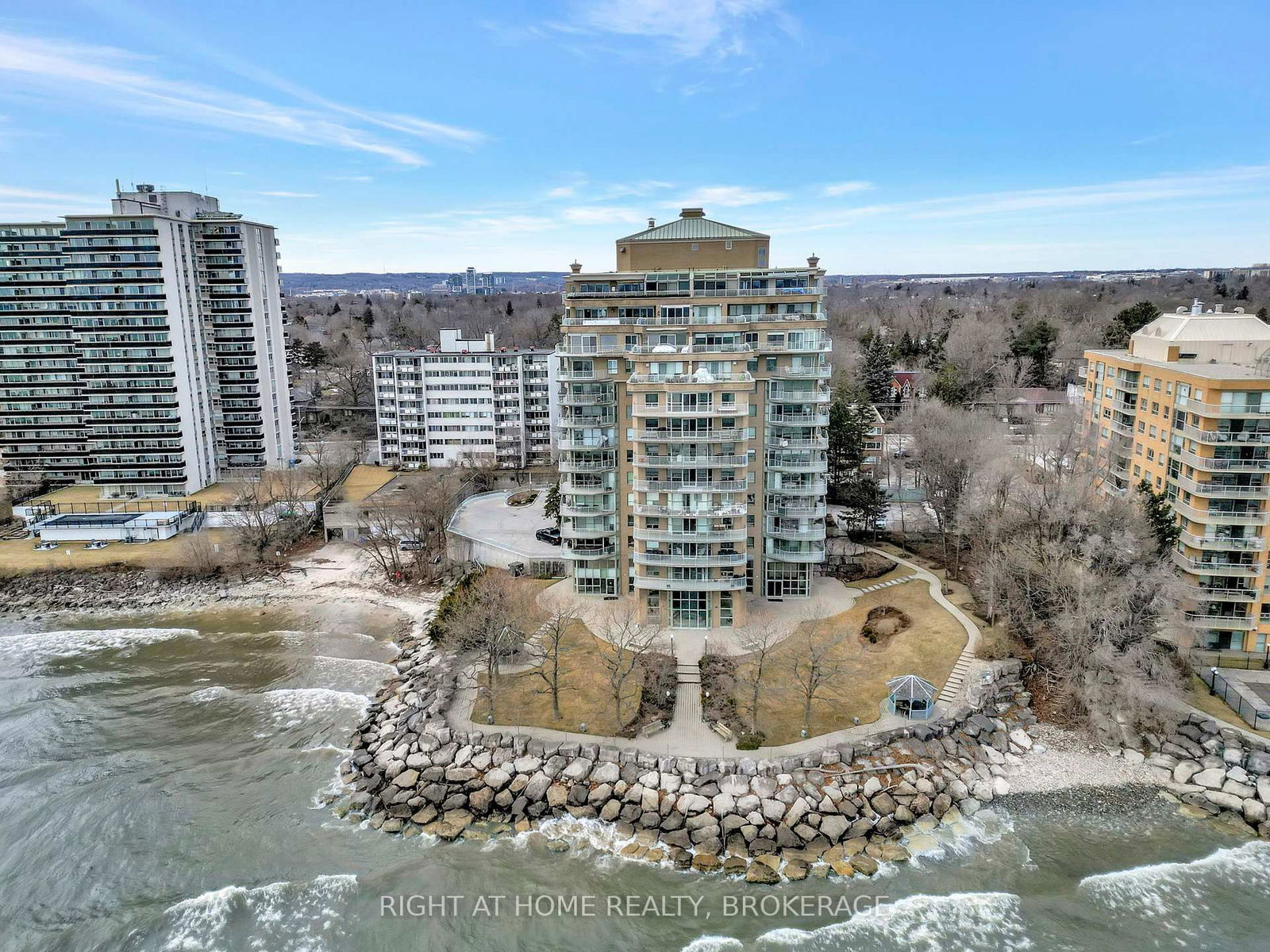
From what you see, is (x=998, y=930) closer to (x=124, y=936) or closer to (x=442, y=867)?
(x=442, y=867)

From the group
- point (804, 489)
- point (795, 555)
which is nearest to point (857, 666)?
point (795, 555)

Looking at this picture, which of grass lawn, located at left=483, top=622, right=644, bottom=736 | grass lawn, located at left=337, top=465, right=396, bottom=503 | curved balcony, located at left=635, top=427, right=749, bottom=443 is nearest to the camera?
grass lawn, located at left=483, top=622, right=644, bottom=736

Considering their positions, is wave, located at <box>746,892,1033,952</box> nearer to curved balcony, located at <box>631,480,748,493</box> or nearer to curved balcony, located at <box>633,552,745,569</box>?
curved balcony, located at <box>633,552,745,569</box>

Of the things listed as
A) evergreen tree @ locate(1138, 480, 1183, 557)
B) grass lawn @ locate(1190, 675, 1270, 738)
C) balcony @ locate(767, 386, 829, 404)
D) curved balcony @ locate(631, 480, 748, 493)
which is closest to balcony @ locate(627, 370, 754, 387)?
balcony @ locate(767, 386, 829, 404)

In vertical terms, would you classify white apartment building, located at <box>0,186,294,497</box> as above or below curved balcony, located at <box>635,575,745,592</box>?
above

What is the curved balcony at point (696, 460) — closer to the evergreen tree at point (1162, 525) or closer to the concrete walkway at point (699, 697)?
the concrete walkway at point (699, 697)

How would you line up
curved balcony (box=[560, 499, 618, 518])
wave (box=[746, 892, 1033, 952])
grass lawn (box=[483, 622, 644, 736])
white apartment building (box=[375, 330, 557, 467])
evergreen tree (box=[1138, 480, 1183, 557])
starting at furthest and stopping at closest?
white apartment building (box=[375, 330, 557, 467])
curved balcony (box=[560, 499, 618, 518])
evergreen tree (box=[1138, 480, 1183, 557])
grass lawn (box=[483, 622, 644, 736])
wave (box=[746, 892, 1033, 952])

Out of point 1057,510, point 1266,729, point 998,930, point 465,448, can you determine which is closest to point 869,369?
point 465,448

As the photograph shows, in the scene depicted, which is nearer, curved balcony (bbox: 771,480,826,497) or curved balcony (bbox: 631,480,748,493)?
curved balcony (bbox: 631,480,748,493)
